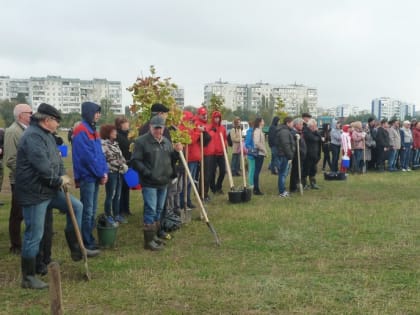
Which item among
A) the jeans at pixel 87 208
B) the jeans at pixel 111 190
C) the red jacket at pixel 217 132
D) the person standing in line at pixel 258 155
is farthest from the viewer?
the person standing in line at pixel 258 155

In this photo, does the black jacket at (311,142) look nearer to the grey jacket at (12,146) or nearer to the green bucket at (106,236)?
the green bucket at (106,236)

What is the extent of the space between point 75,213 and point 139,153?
1.37m

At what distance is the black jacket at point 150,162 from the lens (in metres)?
6.43

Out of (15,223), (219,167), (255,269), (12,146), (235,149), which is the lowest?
(255,269)

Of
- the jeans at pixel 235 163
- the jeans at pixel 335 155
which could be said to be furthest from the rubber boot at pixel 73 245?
the jeans at pixel 335 155

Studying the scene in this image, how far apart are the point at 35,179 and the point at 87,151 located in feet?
4.10

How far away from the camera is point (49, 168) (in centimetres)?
483

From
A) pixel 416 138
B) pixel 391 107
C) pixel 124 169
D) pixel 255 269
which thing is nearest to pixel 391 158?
pixel 416 138

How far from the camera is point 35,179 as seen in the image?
4.82 metres

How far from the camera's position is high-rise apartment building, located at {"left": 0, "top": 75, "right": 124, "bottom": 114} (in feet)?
399

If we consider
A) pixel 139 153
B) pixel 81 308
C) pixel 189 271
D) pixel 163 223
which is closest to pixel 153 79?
pixel 139 153

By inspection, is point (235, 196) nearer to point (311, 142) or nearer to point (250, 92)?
point (311, 142)

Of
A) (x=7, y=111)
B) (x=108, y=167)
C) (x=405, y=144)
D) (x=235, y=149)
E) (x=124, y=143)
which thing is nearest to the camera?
(x=108, y=167)

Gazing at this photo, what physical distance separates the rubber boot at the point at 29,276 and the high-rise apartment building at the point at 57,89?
4537 inches
